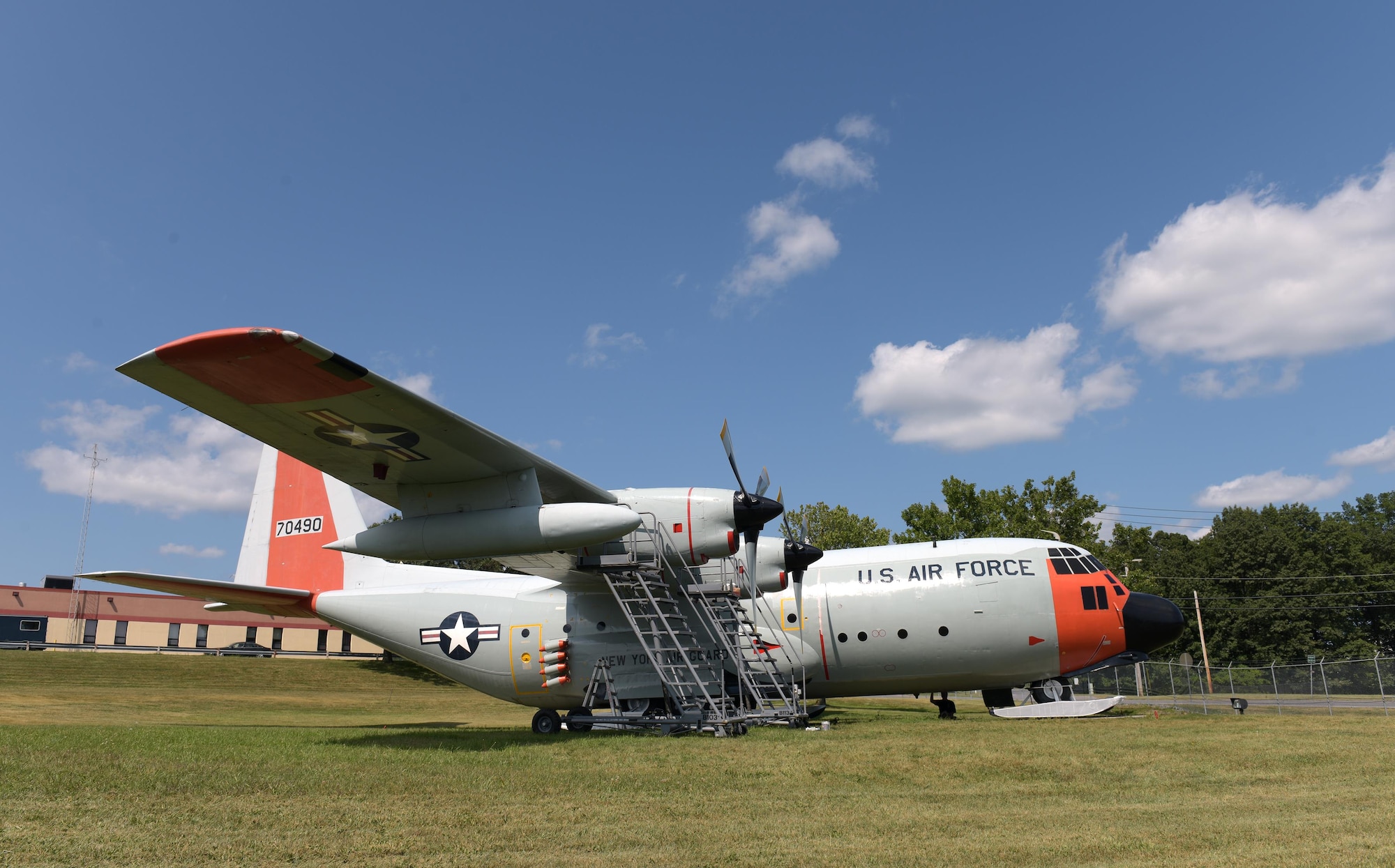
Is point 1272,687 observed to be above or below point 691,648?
below

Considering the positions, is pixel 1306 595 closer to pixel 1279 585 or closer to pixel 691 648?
pixel 1279 585

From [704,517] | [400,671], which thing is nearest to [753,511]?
[704,517]

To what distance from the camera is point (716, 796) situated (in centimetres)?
716

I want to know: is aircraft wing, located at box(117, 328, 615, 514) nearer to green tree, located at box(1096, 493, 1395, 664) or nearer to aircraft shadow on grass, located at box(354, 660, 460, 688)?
aircraft shadow on grass, located at box(354, 660, 460, 688)

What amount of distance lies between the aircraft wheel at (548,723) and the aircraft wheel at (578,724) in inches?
8.0

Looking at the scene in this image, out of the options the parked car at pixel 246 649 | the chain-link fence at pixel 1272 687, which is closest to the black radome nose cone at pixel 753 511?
the chain-link fence at pixel 1272 687

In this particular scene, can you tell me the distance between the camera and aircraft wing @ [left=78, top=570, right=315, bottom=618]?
12562 mm

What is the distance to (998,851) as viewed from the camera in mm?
4953

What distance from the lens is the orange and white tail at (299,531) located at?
1669 cm

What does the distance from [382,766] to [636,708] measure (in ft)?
20.5

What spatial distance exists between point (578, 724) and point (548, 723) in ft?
2.94

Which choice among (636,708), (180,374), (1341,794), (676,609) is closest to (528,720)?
(636,708)

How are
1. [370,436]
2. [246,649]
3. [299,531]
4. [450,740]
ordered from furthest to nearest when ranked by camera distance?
[246,649] < [299,531] < [450,740] < [370,436]

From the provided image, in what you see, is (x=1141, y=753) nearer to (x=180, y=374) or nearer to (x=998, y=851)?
(x=998, y=851)
